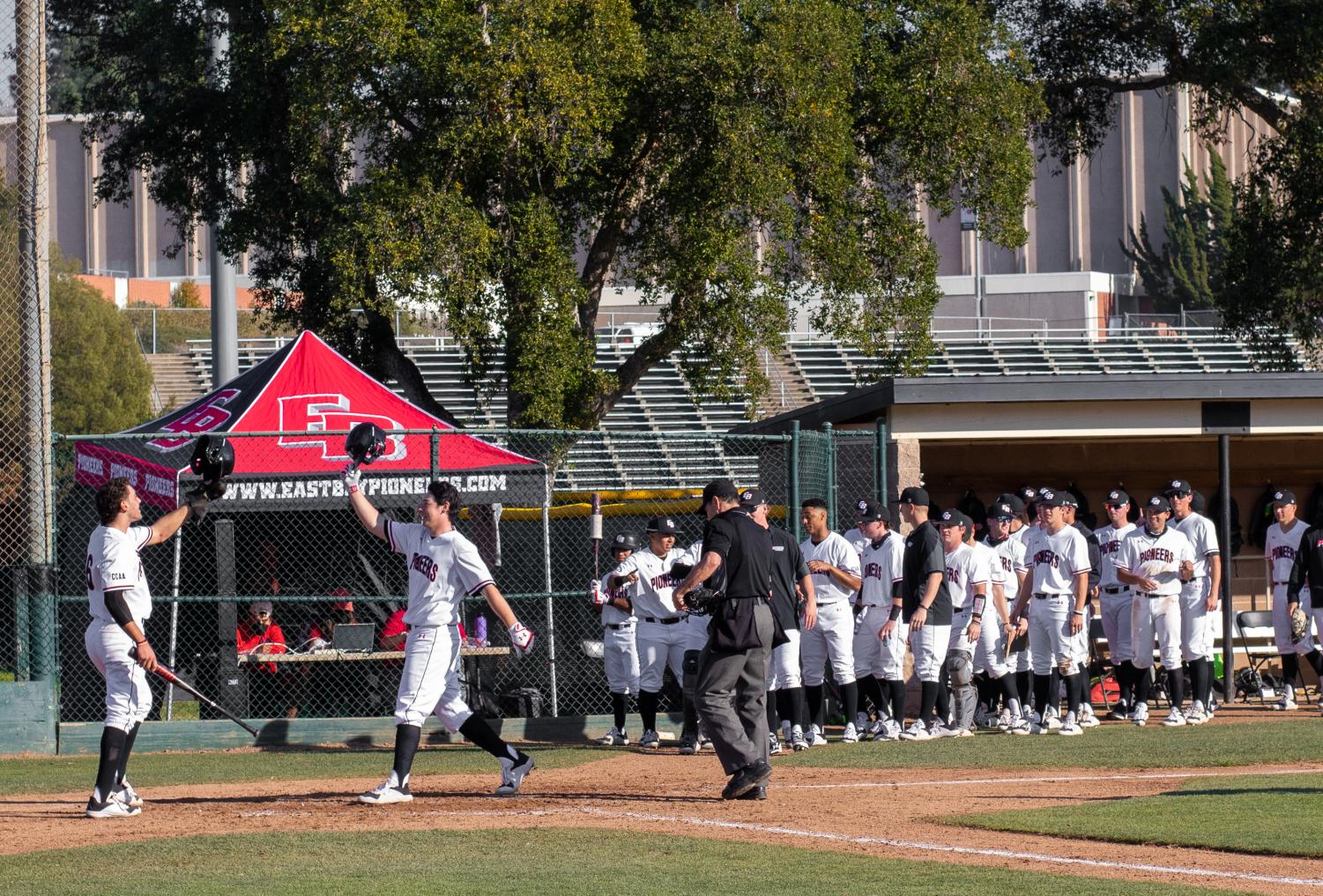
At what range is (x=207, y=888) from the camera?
21.7ft

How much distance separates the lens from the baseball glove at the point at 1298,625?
14.1m

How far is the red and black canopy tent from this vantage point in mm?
14087

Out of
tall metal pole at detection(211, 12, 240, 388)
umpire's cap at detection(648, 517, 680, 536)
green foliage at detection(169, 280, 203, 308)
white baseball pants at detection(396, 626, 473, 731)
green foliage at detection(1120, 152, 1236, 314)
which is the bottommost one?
white baseball pants at detection(396, 626, 473, 731)

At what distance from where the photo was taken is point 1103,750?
11734mm

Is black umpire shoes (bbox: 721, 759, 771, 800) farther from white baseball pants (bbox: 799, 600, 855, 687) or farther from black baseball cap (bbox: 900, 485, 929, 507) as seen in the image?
black baseball cap (bbox: 900, 485, 929, 507)

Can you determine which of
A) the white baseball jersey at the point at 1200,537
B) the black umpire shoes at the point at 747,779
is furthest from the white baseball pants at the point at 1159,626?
the black umpire shoes at the point at 747,779

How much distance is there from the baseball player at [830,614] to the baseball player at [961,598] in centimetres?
82

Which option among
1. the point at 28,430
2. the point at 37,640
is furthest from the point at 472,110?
the point at 37,640

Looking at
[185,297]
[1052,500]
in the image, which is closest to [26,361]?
[1052,500]

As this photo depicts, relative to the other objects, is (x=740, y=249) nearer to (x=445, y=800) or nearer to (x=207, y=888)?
(x=445, y=800)

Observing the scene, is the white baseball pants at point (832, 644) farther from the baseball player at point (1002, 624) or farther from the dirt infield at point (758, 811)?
the dirt infield at point (758, 811)

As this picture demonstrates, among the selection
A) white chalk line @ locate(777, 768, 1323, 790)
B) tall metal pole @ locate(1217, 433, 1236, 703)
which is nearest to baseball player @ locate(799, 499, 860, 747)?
white chalk line @ locate(777, 768, 1323, 790)

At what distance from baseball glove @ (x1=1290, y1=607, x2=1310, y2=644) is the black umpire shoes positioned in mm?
7083

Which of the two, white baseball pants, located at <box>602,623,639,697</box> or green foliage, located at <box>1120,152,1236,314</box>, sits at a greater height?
green foliage, located at <box>1120,152,1236,314</box>
